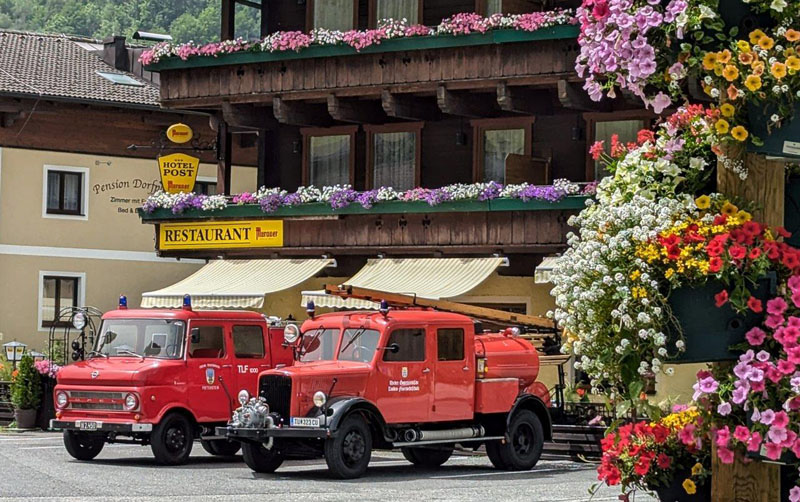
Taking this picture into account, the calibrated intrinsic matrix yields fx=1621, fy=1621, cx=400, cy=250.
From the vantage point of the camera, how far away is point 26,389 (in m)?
30.6

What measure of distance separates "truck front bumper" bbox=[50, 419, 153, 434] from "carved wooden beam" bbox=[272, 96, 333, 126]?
11704mm

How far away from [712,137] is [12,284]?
36.4 meters

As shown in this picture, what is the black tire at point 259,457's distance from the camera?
2122 cm

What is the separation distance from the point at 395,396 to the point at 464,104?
1062 cm

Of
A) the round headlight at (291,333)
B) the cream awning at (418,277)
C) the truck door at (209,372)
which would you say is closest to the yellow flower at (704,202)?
the round headlight at (291,333)

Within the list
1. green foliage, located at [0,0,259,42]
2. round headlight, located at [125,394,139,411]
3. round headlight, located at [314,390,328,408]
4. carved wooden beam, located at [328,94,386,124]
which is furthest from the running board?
green foliage, located at [0,0,259,42]

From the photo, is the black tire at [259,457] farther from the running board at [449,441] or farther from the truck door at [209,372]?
the truck door at [209,372]

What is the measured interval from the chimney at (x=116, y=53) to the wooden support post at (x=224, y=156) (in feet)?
47.6

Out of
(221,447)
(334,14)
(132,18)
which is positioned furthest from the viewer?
(132,18)

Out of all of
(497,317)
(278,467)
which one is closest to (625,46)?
(278,467)

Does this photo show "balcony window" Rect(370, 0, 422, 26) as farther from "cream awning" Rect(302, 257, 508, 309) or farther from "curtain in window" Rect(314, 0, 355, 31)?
"cream awning" Rect(302, 257, 508, 309)

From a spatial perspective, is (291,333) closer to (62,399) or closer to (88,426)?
(88,426)

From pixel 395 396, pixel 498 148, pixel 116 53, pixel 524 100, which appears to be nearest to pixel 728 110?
pixel 395 396

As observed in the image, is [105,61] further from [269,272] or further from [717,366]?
[717,366]
